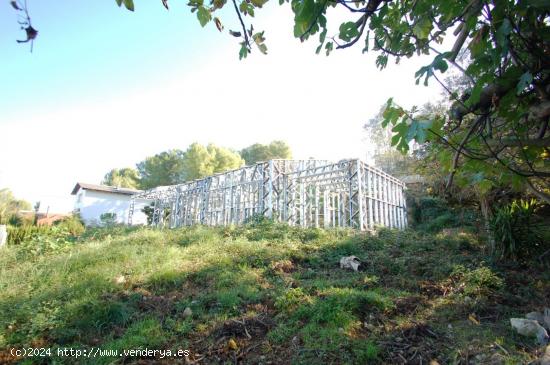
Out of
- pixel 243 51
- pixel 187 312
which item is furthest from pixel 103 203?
pixel 243 51

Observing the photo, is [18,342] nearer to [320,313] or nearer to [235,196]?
[320,313]

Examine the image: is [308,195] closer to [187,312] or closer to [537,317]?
[187,312]

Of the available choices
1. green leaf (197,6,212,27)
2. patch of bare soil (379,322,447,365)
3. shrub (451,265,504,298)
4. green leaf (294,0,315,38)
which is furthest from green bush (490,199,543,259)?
green leaf (197,6,212,27)

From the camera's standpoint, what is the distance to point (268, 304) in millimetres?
4465

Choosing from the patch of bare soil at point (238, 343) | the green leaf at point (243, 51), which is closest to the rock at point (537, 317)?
the patch of bare soil at point (238, 343)

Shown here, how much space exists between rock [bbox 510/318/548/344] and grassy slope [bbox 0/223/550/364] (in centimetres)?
11

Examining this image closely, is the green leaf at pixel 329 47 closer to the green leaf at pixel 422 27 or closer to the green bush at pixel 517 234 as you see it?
the green leaf at pixel 422 27

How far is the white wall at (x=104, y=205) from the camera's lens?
26.6 meters

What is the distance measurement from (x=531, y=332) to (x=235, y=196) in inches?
556

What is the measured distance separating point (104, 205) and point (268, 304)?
2772 centimetres

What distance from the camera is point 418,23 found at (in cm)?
190

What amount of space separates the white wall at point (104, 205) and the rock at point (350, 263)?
2468cm

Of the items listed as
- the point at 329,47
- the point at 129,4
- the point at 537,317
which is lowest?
the point at 537,317

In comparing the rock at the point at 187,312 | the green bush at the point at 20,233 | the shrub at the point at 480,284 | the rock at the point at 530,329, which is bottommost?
the rock at the point at 187,312
